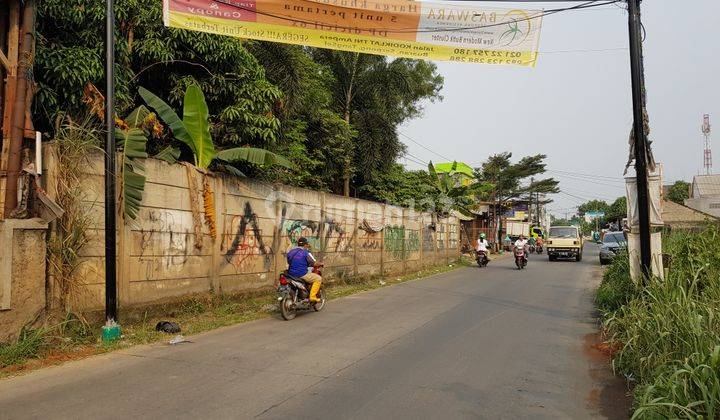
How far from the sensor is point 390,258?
19.9 m

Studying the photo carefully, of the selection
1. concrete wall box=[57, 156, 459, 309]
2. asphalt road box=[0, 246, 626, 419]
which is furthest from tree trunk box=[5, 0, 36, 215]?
asphalt road box=[0, 246, 626, 419]

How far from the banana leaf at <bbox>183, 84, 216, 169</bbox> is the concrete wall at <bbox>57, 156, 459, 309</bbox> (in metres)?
0.62

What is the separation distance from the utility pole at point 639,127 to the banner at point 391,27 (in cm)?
156

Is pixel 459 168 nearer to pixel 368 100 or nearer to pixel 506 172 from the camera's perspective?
pixel 506 172

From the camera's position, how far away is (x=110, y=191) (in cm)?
775

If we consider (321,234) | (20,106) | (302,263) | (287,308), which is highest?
(20,106)

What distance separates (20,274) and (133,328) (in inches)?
84.5

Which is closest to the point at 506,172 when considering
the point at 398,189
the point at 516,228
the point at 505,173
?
the point at 505,173

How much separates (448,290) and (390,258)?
15.7 feet

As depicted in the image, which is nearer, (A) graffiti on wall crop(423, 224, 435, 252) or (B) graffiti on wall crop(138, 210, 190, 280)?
(B) graffiti on wall crop(138, 210, 190, 280)

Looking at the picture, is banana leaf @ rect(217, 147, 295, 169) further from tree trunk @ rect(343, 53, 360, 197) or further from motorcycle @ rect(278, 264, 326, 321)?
tree trunk @ rect(343, 53, 360, 197)

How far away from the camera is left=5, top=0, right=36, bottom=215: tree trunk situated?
7.31 m

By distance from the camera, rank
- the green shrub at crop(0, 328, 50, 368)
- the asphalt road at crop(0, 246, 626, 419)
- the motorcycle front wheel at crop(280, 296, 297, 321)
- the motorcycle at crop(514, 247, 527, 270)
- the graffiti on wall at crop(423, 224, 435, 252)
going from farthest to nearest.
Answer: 1. the graffiti on wall at crop(423, 224, 435, 252)
2. the motorcycle at crop(514, 247, 527, 270)
3. the motorcycle front wheel at crop(280, 296, 297, 321)
4. the green shrub at crop(0, 328, 50, 368)
5. the asphalt road at crop(0, 246, 626, 419)

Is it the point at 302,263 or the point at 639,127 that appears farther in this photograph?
the point at 302,263
